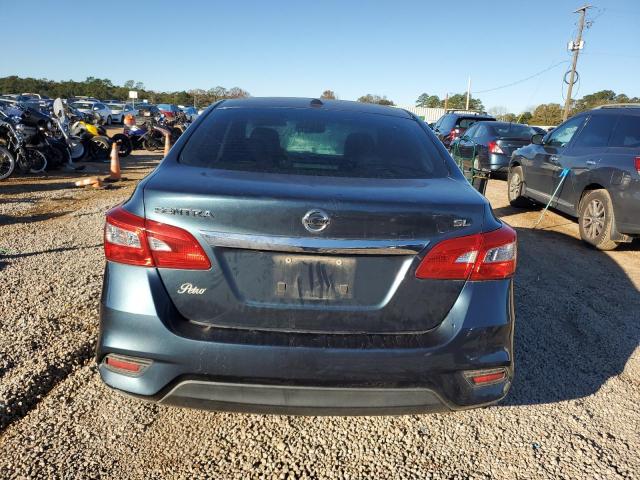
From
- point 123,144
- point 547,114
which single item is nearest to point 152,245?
point 123,144

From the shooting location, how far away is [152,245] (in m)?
1.90

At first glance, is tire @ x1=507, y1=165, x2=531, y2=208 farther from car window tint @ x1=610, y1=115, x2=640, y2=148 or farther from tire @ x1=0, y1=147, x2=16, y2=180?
tire @ x1=0, y1=147, x2=16, y2=180

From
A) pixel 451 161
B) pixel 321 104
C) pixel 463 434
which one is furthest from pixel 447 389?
pixel 321 104

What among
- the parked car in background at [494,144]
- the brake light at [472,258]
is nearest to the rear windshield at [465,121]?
the parked car in background at [494,144]

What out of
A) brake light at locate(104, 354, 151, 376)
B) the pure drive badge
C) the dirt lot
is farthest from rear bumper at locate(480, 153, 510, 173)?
brake light at locate(104, 354, 151, 376)

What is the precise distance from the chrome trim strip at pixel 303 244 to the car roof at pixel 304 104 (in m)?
1.36

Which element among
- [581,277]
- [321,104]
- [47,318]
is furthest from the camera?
[581,277]

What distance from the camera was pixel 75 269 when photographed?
455 centimetres

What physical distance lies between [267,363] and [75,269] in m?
3.44

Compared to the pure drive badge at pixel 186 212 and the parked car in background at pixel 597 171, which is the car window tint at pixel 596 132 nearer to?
the parked car in background at pixel 597 171

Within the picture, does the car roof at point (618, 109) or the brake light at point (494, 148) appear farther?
the brake light at point (494, 148)

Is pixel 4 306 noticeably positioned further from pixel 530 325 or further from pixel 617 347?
pixel 617 347

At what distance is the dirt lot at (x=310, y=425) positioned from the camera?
2.22 meters

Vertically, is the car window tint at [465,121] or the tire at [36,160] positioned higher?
the car window tint at [465,121]
